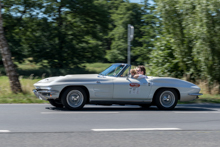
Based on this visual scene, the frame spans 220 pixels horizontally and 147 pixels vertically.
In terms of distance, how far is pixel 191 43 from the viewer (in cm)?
1634

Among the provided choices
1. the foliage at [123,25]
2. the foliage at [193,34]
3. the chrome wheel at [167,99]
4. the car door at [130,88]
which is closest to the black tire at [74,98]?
the car door at [130,88]

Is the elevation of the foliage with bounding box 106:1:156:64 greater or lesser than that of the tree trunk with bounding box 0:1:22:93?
greater

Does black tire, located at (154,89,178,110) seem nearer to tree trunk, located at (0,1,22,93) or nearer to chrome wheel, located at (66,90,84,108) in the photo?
chrome wheel, located at (66,90,84,108)

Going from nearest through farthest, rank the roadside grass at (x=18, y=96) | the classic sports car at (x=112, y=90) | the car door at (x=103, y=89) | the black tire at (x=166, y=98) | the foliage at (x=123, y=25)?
1. the classic sports car at (x=112, y=90)
2. the car door at (x=103, y=89)
3. the black tire at (x=166, y=98)
4. the roadside grass at (x=18, y=96)
5. the foliage at (x=123, y=25)

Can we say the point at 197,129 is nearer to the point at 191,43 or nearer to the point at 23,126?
the point at 23,126

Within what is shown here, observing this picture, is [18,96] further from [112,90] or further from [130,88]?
[130,88]

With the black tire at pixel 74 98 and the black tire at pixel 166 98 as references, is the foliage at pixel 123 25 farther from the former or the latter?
the black tire at pixel 74 98

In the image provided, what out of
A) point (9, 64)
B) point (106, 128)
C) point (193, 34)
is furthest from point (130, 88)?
point (193, 34)

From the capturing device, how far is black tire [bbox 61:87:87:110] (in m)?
9.46

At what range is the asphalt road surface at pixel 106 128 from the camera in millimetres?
5727

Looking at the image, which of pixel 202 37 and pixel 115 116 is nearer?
pixel 115 116

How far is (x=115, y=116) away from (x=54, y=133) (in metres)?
2.62

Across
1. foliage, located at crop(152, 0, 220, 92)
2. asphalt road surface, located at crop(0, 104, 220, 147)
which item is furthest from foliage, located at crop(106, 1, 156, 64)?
A: asphalt road surface, located at crop(0, 104, 220, 147)

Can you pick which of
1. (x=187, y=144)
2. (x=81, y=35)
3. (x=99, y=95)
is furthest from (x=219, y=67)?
(x=81, y=35)
